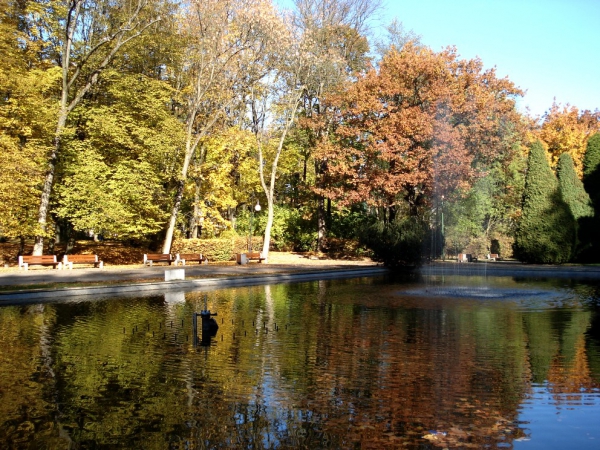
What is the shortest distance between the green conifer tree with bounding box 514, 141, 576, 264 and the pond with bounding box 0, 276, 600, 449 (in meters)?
21.9

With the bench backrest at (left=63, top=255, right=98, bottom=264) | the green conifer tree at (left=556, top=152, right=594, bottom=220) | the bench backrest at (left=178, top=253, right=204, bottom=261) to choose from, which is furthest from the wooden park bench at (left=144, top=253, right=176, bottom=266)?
the green conifer tree at (left=556, top=152, right=594, bottom=220)

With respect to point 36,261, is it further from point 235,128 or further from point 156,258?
point 235,128

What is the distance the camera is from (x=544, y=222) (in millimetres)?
37469

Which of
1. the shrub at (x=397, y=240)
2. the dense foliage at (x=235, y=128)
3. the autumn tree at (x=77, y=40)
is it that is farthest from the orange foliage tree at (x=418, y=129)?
the autumn tree at (x=77, y=40)

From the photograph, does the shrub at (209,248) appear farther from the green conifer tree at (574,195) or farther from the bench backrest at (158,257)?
the green conifer tree at (574,195)

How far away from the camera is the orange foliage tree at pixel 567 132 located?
54312mm

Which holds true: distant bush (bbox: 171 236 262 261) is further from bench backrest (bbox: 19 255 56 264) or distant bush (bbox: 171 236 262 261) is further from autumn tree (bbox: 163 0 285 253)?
bench backrest (bbox: 19 255 56 264)

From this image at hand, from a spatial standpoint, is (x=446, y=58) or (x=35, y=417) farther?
(x=446, y=58)

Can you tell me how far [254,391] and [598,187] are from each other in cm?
4102

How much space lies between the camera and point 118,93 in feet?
116

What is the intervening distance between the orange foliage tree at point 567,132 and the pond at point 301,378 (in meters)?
42.3

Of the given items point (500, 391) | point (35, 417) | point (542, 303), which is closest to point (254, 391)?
point (35, 417)

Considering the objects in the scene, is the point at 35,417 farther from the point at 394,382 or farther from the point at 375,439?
the point at 394,382

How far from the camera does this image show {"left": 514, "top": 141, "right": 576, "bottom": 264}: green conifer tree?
37.3 meters
